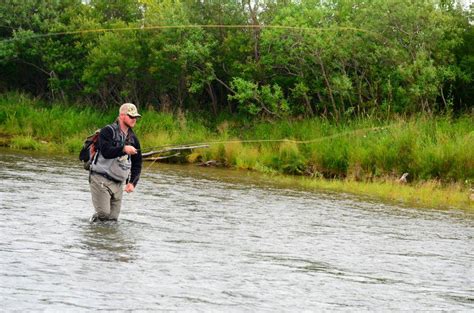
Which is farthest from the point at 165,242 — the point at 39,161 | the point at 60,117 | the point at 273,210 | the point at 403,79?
the point at 60,117

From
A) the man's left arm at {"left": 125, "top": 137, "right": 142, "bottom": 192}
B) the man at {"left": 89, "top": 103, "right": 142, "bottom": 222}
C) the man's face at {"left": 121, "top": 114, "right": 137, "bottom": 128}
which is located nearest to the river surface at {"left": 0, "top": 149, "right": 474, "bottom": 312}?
the man at {"left": 89, "top": 103, "right": 142, "bottom": 222}

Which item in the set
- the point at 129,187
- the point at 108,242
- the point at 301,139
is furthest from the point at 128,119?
the point at 301,139

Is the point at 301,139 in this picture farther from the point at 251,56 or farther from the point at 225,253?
the point at 225,253

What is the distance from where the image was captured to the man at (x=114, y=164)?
10.8 meters

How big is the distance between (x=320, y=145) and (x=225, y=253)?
1279cm

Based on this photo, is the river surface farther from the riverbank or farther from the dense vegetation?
the dense vegetation

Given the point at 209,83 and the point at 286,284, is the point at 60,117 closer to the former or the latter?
the point at 209,83

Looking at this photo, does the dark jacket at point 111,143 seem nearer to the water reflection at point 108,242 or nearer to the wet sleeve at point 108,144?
the wet sleeve at point 108,144

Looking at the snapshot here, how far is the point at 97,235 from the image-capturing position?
10.3 m

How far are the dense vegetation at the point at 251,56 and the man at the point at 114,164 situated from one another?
1278 centimetres

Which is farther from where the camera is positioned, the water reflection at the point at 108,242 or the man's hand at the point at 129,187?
the man's hand at the point at 129,187

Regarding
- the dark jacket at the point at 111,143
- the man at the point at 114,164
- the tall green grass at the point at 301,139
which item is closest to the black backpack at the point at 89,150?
the man at the point at 114,164

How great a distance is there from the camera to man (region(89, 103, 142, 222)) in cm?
1075

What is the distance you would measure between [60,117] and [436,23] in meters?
11.0
